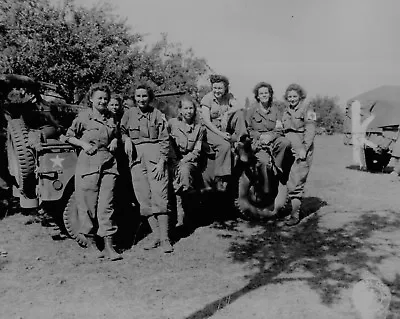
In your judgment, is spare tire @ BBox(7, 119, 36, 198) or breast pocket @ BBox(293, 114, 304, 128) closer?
spare tire @ BBox(7, 119, 36, 198)

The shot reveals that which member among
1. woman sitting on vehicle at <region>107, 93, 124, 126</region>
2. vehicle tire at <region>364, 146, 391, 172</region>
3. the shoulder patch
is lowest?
vehicle tire at <region>364, 146, 391, 172</region>

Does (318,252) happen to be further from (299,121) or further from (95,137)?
(95,137)

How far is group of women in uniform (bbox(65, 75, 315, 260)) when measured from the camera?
5637 mm

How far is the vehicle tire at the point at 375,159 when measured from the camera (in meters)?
12.7

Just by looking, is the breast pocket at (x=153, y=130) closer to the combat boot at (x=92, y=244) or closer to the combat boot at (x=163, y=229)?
the combat boot at (x=163, y=229)

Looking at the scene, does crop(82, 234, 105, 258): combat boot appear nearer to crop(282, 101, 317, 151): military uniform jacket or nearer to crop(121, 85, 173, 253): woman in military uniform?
crop(121, 85, 173, 253): woman in military uniform

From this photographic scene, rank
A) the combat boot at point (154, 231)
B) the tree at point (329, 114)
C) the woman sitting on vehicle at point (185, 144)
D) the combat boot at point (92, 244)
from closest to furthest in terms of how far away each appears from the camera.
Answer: the combat boot at point (92, 244)
the combat boot at point (154, 231)
the woman sitting on vehicle at point (185, 144)
the tree at point (329, 114)

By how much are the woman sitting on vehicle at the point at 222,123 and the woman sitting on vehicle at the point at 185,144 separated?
0.39m

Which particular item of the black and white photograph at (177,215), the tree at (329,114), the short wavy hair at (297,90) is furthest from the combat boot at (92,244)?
the tree at (329,114)

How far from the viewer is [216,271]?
5188 mm

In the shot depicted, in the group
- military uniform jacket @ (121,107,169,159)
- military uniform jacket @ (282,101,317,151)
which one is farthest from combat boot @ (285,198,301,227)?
military uniform jacket @ (121,107,169,159)

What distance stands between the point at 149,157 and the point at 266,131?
75.2 inches

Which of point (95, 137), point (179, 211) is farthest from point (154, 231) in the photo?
point (95, 137)

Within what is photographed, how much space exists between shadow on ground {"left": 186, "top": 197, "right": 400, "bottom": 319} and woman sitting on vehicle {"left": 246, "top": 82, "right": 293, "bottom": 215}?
885 mm
